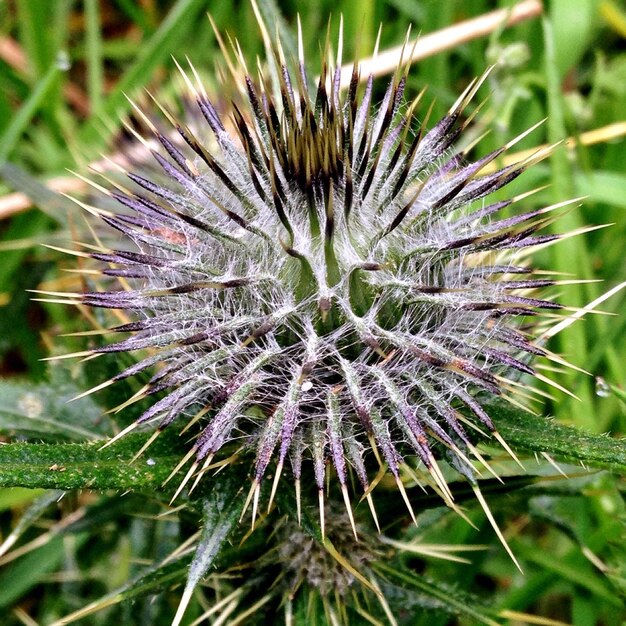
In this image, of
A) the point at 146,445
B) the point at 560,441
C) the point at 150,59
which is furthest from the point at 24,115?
the point at 560,441

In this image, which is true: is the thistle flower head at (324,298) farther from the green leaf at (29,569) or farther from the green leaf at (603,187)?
the green leaf at (29,569)

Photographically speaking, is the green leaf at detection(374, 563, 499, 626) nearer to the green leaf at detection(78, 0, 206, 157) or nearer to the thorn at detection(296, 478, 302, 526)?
the thorn at detection(296, 478, 302, 526)

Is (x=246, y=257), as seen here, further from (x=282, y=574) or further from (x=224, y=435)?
(x=282, y=574)

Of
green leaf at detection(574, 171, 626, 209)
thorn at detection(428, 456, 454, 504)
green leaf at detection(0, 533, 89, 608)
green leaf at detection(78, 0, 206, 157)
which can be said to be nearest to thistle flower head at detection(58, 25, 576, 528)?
thorn at detection(428, 456, 454, 504)

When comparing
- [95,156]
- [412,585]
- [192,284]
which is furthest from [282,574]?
[95,156]

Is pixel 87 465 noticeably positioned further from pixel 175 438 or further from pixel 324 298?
pixel 324 298

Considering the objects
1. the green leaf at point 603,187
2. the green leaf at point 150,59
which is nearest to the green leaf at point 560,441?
the green leaf at point 603,187

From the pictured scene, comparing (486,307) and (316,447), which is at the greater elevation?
(486,307)
